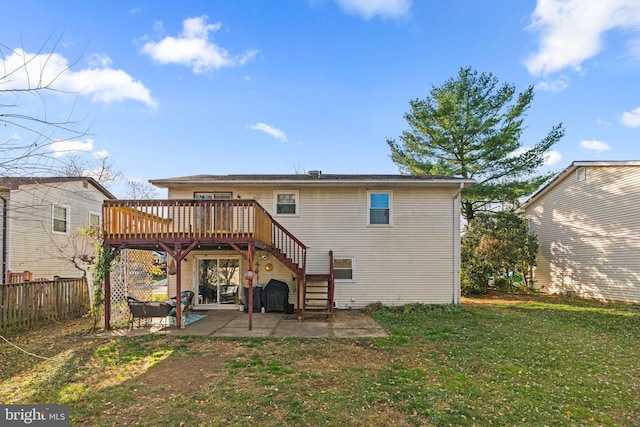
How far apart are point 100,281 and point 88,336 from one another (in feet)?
4.67

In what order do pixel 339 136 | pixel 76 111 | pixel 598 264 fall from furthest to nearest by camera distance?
pixel 339 136, pixel 598 264, pixel 76 111

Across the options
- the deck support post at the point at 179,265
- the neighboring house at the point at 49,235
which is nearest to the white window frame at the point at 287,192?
the deck support post at the point at 179,265

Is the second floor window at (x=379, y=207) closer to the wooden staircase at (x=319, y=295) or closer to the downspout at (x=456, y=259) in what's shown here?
the wooden staircase at (x=319, y=295)

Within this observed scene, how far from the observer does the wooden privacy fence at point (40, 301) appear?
838 centimetres

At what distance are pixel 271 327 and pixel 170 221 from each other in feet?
13.1

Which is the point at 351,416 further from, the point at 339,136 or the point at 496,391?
the point at 339,136

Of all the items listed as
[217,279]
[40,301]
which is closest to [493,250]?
[217,279]

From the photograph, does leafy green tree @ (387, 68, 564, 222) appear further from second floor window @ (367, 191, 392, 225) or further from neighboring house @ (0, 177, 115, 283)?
neighboring house @ (0, 177, 115, 283)

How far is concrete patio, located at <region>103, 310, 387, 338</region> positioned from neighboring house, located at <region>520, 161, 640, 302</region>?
10971mm

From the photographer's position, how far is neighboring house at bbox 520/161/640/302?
13.0 metres

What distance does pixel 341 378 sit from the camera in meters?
5.28

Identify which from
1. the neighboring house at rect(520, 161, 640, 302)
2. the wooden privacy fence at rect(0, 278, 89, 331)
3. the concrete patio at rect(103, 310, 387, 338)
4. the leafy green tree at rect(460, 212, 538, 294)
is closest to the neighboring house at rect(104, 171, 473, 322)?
the concrete patio at rect(103, 310, 387, 338)

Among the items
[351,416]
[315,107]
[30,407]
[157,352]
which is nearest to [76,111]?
A: [30,407]

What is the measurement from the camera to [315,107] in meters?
19.3
